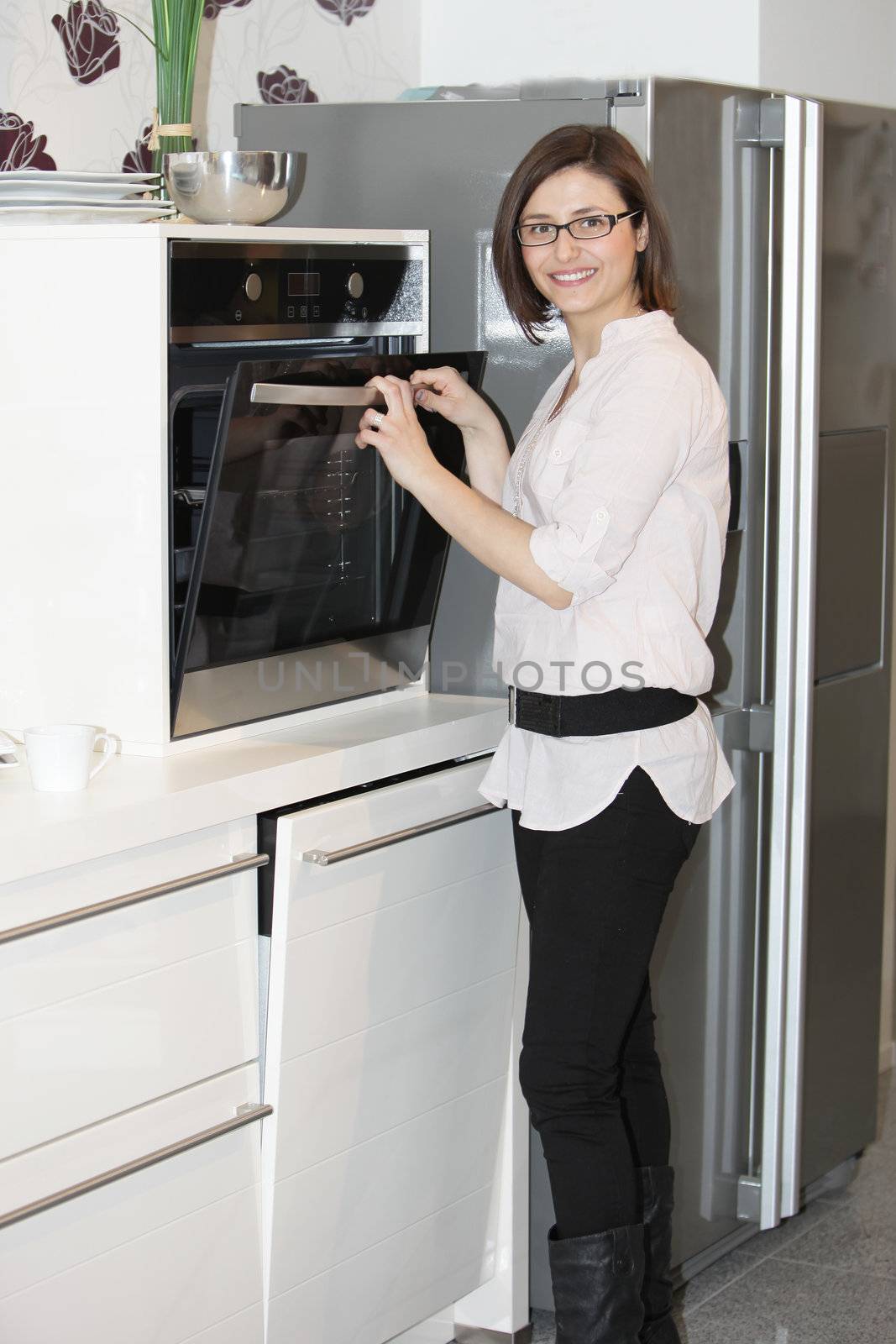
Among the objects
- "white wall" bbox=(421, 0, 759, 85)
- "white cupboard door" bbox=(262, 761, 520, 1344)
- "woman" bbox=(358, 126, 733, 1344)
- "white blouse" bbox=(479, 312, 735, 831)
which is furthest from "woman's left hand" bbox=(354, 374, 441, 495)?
"white wall" bbox=(421, 0, 759, 85)

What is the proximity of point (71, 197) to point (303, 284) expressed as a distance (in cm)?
28

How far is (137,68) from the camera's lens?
2.15 m

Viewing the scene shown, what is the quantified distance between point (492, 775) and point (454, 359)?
0.50 meters

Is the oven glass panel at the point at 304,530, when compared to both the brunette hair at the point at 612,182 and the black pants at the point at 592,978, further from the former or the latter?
the black pants at the point at 592,978

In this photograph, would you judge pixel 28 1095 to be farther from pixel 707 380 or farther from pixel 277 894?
pixel 707 380

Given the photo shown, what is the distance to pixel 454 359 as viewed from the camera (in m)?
1.92

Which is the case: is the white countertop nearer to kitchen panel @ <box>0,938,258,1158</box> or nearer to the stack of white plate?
kitchen panel @ <box>0,938,258,1158</box>

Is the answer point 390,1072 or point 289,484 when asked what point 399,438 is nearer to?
point 289,484

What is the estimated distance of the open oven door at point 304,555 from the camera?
5.52ft

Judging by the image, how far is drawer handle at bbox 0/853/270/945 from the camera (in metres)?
1.42

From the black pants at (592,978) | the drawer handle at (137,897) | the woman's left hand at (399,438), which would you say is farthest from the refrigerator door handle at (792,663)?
the drawer handle at (137,897)

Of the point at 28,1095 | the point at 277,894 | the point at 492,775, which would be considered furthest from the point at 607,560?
the point at 28,1095

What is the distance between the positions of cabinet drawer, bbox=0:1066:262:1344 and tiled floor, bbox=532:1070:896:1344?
0.67 metres

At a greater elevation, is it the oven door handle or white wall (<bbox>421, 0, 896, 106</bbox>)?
white wall (<bbox>421, 0, 896, 106</bbox>)
